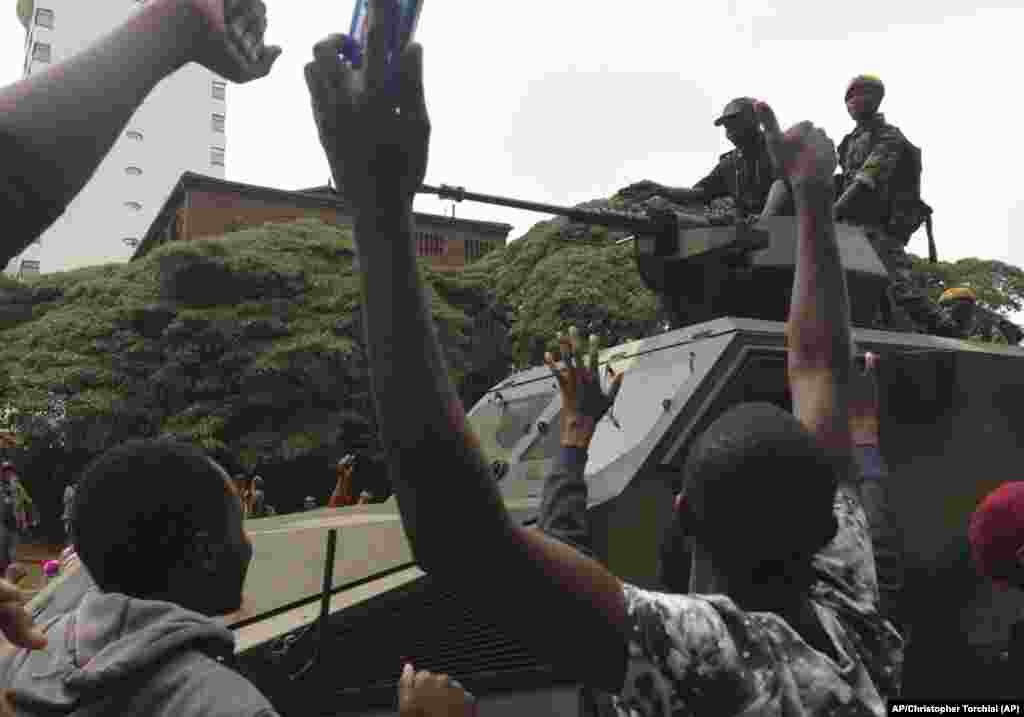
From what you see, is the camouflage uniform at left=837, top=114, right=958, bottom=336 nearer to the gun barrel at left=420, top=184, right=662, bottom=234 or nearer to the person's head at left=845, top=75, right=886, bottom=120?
the person's head at left=845, top=75, right=886, bottom=120

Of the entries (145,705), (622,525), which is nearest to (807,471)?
(145,705)

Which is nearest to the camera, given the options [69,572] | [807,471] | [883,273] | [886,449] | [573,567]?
[573,567]

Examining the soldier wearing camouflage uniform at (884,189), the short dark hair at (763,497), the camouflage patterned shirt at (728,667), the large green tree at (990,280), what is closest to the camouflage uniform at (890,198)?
the soldier wearing camouflage uniform at (884,189)

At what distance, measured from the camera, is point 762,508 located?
1.48 m

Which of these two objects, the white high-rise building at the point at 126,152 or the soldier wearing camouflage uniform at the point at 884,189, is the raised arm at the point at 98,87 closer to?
the soldier wearing camouflage uniform at the point at 884,189

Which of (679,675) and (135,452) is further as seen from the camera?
(135,452)

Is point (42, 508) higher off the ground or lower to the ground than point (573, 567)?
lower

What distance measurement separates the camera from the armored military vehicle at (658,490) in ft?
10.1

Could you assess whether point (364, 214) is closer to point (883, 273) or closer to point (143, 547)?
point (143, 547)

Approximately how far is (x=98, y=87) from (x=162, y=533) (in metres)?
0.75

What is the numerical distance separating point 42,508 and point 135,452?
84.7ft

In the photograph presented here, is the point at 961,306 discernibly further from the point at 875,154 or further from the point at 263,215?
the point at 263,215

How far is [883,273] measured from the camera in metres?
5.46

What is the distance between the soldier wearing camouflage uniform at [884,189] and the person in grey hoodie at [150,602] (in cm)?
479
